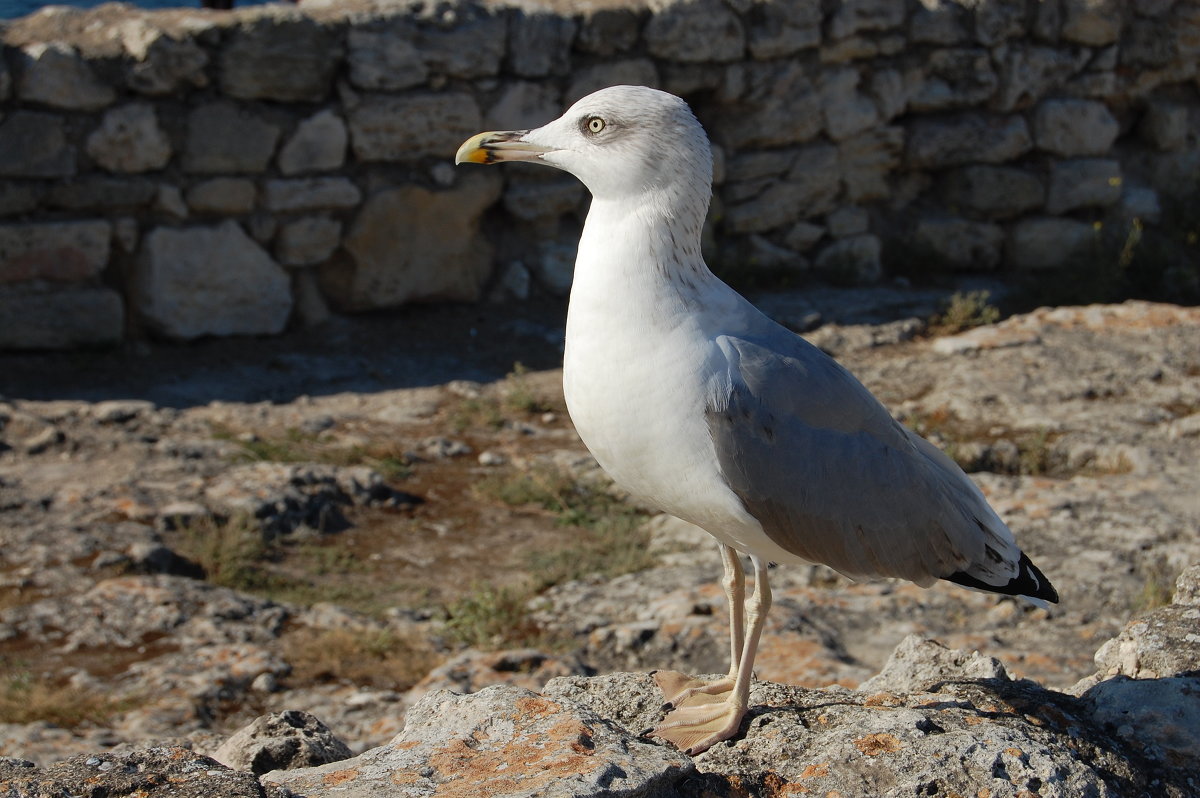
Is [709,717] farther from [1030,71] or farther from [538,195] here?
[1030,71]

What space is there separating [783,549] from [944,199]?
6255mm

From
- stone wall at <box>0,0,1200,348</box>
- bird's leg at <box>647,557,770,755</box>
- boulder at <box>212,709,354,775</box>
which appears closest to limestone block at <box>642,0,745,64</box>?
stone wall at <box>0,0,1200,348</box>

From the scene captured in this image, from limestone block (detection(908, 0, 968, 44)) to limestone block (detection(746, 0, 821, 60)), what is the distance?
708mm

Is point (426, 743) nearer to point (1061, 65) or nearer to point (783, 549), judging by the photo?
point (783, 549)

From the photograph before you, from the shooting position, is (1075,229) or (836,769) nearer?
(836,769)

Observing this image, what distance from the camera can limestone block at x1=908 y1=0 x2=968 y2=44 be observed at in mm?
7855

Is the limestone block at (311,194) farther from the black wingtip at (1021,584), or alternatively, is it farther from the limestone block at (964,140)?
the black wingtip at (1021,584)

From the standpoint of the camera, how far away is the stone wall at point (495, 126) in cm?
619

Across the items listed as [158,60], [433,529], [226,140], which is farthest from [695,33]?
[433,529]

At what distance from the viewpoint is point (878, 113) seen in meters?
7.97

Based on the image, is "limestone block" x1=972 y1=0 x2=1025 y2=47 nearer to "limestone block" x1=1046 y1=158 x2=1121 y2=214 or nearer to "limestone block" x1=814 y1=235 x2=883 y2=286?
"limestone block" x1=1046 y1=158 x2=1121 y2=214

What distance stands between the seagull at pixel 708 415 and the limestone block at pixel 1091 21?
6.39m

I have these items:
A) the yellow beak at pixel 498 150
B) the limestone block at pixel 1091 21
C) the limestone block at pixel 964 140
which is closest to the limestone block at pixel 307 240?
the limestone block at pixel 964 140

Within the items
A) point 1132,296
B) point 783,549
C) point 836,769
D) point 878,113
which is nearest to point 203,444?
point 783,549
